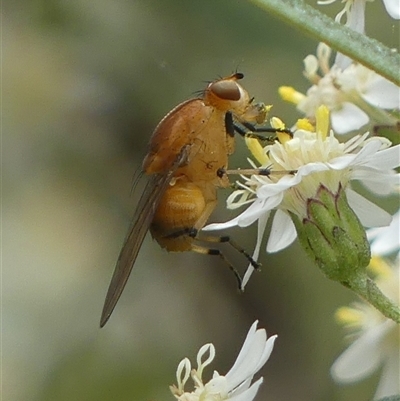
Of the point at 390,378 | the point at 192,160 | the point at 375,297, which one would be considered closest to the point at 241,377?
the point at 375,297

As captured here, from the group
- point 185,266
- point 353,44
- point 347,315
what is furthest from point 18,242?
point 353,44

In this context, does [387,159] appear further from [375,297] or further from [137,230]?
[137,230]

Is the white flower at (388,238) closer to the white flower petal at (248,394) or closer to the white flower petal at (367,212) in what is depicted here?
the white flower petal at (367,212)

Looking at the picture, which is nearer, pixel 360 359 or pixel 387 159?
pixel 387 159

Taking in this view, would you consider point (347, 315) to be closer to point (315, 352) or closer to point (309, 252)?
point (309, 252)

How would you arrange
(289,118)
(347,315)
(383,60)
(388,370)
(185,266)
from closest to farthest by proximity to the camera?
1. (383,60)
2. (388,370)
3. (347,315)
4. (289,118)
5. (185,266)

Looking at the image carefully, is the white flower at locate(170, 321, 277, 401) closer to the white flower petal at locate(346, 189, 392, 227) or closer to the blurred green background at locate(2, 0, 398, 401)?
the white flower petal at locate(346, 189, 392, 227)

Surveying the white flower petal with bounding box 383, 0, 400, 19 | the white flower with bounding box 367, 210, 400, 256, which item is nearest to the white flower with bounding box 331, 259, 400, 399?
the white flower with bounding box 367, 210, 400, 256
